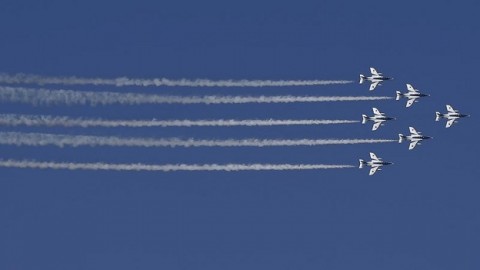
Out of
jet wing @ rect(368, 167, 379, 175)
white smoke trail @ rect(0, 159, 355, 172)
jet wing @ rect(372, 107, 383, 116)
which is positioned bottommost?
white smoke trail @ rect(0, 159, 355, 172)

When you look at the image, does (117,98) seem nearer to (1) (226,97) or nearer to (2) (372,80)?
(1) (226,97)

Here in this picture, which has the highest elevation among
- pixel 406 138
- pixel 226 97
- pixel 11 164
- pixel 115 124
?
pixel 406 138

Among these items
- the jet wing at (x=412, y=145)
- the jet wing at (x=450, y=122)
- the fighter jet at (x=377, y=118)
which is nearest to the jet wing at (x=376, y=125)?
the fighter jet at (x=377, y=118)

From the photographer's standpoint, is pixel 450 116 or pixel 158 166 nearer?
pixel 158 166

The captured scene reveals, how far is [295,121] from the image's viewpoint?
118688 millimetres

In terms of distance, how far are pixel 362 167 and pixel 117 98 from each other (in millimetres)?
33678

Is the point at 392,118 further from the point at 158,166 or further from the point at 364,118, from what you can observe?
the point at 158,166

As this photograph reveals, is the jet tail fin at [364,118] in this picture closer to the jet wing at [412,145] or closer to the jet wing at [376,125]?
the jet wing at [376,125]

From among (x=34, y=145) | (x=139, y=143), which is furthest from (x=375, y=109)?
(x=34, y=145)

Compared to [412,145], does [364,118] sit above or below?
below

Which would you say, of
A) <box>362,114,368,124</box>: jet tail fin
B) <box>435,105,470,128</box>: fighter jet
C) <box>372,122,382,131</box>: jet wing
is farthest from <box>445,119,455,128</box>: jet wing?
<box>362,114,368,124</box>: jet tail fin

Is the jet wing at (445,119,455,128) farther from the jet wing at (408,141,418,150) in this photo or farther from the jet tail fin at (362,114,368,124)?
the jet tail fin at (362,114,368,124)

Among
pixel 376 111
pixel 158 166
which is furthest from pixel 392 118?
pixel 158 166

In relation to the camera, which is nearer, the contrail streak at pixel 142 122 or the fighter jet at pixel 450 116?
the contrail streak at pixel 142 122
